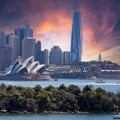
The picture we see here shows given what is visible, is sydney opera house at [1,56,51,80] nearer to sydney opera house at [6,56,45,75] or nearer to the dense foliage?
sydney opera house at [6,56,45,75]

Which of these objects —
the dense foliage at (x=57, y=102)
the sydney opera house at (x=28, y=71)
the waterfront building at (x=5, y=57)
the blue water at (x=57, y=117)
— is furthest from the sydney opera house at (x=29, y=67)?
the blue water at (x=57, y=117)

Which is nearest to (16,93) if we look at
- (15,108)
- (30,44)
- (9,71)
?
(15,108)

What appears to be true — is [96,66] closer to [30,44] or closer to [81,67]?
[81,67]

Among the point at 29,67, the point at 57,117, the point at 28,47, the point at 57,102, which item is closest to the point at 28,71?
the point at 29,67

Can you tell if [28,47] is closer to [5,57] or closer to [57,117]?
[5,57]

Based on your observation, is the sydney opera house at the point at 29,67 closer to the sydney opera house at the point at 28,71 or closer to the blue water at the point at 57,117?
the sydney opera house at the point at 28,71
